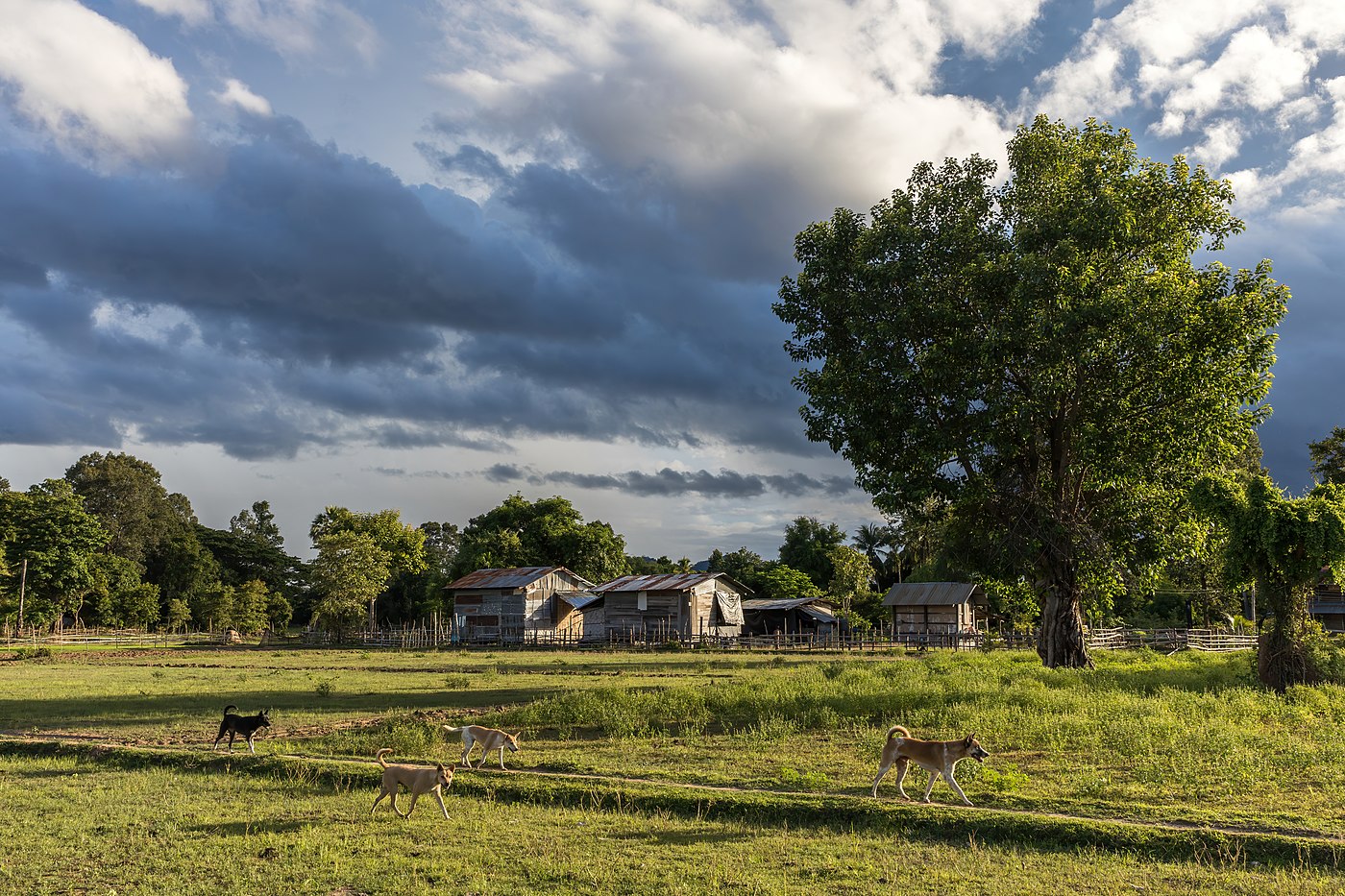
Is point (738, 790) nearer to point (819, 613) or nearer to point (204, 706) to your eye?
point (204, 706)

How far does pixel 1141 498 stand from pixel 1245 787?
60.7 ft

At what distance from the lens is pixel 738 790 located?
39.8 ft

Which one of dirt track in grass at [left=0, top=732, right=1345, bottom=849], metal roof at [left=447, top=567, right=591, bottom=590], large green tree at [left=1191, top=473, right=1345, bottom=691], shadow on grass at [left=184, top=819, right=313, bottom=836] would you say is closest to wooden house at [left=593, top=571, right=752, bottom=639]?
metal roof at [left=447, top=567, right=591, bottom=590]

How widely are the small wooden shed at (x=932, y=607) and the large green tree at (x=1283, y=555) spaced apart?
127ft

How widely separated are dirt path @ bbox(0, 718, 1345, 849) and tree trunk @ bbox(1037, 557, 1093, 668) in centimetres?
1925

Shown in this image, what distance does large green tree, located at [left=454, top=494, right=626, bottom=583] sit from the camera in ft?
301

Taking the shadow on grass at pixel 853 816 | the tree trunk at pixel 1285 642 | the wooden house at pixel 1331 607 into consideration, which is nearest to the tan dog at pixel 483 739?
the shadow on grass at pixel 853 816

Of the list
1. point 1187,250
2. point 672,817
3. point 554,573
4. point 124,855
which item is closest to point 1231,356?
point 1187,250

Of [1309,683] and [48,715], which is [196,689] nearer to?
[48,715]

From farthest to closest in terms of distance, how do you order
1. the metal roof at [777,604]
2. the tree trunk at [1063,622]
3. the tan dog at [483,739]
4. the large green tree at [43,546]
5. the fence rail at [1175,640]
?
the metal roof at [777,604]
the large green tree at [43,546]
the fence rail at [1175,640]
the tree trunk at [1063,622]
the tan dog at [483,739]

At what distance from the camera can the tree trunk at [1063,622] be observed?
28641 millimetres

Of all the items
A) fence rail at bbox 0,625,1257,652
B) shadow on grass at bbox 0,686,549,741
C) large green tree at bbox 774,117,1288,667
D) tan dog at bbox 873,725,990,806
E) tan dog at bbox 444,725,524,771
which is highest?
large green tree at bbox 774,117,1288,667

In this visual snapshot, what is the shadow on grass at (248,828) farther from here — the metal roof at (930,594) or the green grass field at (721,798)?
the metal roof at (930,594)

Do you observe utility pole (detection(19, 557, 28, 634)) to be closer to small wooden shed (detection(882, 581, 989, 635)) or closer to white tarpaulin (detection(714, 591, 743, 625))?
white tarpaulin (detection(714, 591, 743, 625))
